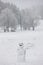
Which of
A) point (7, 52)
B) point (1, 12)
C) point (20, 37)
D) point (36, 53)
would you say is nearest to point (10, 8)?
point (1, 12)

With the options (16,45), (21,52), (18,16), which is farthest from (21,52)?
(18,16)

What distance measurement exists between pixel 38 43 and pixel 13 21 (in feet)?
1.98

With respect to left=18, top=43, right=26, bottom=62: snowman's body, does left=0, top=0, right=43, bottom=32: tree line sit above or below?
above

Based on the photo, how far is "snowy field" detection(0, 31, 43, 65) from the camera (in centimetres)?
212

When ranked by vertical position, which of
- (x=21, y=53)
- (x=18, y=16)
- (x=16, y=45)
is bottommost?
(x=21, y=53)

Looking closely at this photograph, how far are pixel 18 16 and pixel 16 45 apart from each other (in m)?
0.53

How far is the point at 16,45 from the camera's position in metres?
2.12

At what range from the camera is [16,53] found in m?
2.13

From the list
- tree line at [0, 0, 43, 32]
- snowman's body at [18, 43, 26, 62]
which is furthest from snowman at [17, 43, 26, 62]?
tree line at [0, 0, 43, 32]

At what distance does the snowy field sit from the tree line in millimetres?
154

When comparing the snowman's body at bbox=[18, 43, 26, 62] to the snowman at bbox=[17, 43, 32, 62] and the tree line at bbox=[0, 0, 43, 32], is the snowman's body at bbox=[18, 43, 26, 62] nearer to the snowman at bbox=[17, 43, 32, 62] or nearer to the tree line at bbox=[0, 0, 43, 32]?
the snowman at bbox=[17, 43, 32, 62]

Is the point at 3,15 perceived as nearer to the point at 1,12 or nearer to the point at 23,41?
the point at 1,12

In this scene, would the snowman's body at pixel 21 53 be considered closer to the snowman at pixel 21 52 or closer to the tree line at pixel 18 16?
A: the snowman at pixel 21 52

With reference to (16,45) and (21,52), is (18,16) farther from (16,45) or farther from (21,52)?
(21,52)
